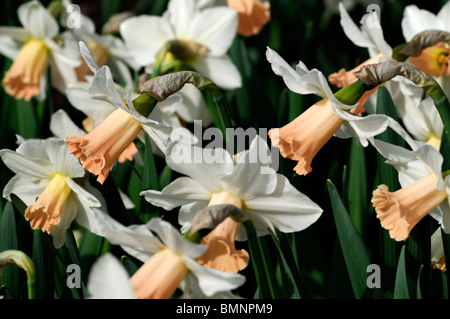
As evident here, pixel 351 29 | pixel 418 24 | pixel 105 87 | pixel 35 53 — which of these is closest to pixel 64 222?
pixel 105 87

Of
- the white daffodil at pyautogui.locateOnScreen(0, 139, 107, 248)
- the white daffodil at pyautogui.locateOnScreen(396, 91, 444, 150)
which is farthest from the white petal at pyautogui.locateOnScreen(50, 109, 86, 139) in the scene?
the white daffodil at pyautogui.locateOnScreen(396, 91, 444, 150)

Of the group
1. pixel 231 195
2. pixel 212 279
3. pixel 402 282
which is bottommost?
pixel 402 282

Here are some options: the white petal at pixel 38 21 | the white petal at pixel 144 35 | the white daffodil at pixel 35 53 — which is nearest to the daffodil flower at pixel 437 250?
the white petal at pixel 144 35

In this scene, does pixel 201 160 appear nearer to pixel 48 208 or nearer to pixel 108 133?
pixel 108 133

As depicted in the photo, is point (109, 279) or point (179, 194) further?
point (179, 194)

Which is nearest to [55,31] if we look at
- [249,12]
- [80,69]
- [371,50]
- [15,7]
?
[80,69]

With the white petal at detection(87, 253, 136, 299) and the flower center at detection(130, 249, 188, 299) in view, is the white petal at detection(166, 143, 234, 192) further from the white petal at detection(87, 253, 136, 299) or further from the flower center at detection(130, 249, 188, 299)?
the white petal at detection(87, 253, 136, 299)

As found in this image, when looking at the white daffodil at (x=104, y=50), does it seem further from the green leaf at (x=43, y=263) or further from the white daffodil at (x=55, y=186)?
the green leaf at (x=43, y=263)
